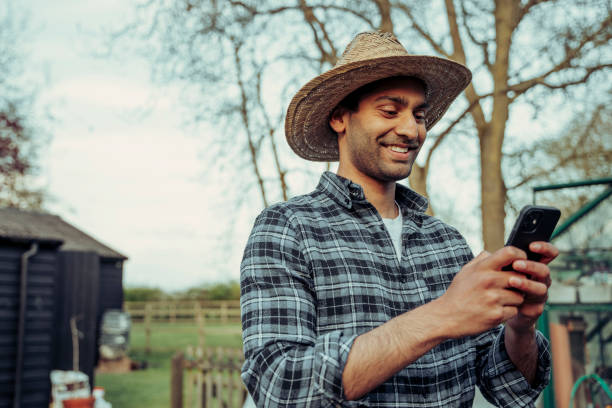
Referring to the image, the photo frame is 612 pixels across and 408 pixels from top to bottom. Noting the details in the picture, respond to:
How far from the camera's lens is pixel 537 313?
1353 mm

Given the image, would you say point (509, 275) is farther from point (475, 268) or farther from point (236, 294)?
point (236, 294)

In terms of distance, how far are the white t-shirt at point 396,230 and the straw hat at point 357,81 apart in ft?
1.58

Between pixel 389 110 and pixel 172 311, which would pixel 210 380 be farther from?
pixel 172 311

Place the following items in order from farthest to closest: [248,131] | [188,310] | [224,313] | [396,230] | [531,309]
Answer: [188,310]
[224,313]
[248,131]
[396,230]
[531,309]

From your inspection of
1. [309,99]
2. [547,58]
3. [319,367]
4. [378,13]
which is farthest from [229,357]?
[319,367]

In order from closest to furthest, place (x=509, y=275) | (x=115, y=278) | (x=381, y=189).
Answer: (x=509, y=275) → (x=381, y=189) → (x=115, y=278)

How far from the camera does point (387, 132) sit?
5.90 ft

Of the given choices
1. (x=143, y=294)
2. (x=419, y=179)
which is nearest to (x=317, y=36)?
(x=419, y=179)

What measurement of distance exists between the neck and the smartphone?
717 millimetres

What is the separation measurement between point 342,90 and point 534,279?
1.02 m

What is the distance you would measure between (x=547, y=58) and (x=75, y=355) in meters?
10.9

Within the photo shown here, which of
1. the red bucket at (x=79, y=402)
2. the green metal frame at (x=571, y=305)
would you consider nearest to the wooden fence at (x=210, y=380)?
the red bucket at (x=79, y=402)

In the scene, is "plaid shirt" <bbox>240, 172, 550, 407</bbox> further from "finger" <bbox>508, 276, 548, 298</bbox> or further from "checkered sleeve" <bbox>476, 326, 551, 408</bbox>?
"finger" <bbox>508, 276, 548, 298</bbox>

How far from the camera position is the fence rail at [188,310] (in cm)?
2758
